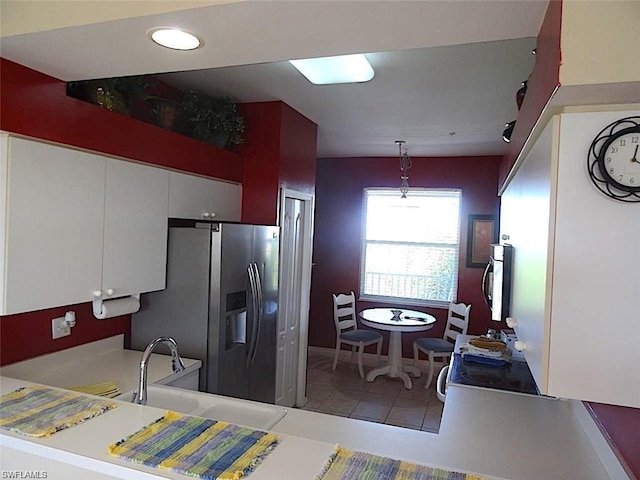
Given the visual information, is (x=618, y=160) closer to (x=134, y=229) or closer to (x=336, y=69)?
(x=336, y=69)

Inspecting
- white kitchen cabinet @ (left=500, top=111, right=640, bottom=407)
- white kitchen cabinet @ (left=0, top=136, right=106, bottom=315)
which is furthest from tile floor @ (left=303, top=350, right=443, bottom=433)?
white kitchen cabinet @ (left=500, top=111, right=640, bottom=407)

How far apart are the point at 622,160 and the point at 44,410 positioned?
6.02 feet

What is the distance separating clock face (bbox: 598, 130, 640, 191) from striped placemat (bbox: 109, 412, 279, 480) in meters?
1.12

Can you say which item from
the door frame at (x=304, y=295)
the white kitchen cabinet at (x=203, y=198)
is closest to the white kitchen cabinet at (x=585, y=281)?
the white kitchen cabinet at (x=203, y=198)

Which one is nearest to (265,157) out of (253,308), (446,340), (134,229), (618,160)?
(253,308)

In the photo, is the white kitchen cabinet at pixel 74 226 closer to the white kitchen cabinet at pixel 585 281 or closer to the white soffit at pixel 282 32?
the white soffit at pixel 282 32

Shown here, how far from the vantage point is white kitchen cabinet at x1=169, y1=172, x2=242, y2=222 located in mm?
2705

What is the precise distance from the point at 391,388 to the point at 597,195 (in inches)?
164

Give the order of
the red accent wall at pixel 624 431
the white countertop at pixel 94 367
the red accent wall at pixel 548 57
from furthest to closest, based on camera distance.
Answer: the white countertop at pixel 94 367
the red accent wall at pixel 624 431
the red accent wall at pixel 548 57

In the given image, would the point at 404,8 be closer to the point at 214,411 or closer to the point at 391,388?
the point at 214,411

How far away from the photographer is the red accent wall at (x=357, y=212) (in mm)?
5320

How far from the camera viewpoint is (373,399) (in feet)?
14.7

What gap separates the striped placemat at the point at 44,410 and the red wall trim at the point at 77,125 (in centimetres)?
103

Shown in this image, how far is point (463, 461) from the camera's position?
1.57 metres
